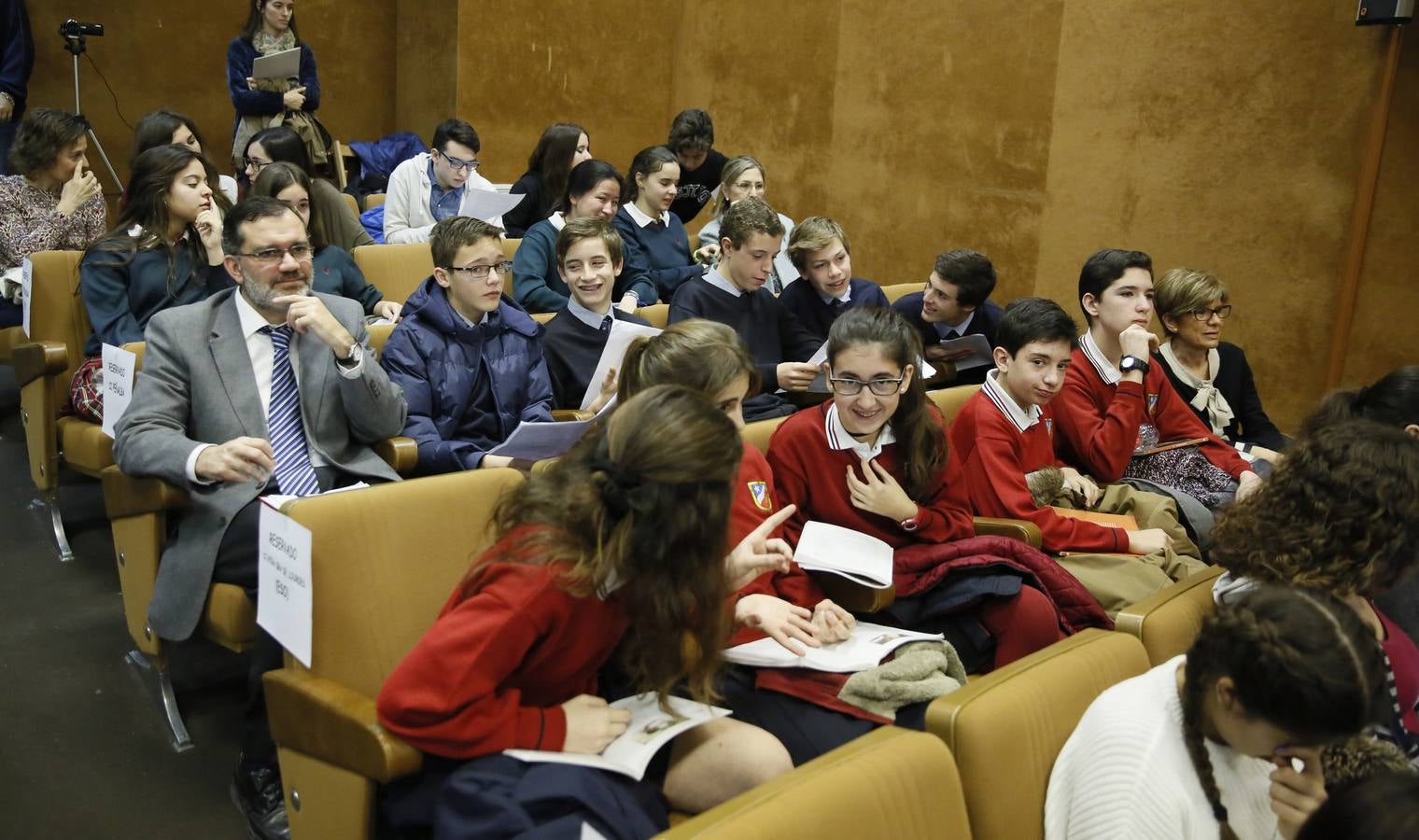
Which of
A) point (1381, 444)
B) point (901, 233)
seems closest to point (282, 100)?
point (901, 233)

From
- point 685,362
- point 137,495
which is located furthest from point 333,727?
point 137,495

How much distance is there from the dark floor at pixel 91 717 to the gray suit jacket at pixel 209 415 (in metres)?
0.34

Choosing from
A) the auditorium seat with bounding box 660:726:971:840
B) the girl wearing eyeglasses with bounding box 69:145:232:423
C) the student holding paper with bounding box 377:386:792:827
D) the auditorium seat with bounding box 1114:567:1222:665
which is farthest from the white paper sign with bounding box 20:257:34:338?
the auditorium seat with bounding box 1114:567:1222:665

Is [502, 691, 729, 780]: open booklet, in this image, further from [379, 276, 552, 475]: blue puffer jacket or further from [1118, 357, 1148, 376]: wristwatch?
[1118, 357, 1148, 376]: wristwatch

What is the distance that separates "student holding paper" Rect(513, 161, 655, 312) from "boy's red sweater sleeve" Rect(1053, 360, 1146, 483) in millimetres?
1494

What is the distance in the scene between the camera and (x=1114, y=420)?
10.0 feet

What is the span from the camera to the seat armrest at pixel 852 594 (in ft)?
7.08

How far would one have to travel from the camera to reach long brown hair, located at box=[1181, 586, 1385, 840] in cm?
127

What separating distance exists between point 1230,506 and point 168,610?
6.83 ft

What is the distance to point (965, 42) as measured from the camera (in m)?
5.68

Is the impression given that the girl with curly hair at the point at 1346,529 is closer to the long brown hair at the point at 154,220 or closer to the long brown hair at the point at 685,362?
the long brown hair at the point at 685,362

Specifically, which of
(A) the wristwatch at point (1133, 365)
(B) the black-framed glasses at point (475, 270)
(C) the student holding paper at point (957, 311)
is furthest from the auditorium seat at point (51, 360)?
(A) the wristwatch at point (1133, 365)

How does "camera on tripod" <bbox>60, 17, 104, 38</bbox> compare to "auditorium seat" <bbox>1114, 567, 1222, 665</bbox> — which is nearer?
"auditorium seat" <bbox>1114, 567, 1222, 665</bbox>

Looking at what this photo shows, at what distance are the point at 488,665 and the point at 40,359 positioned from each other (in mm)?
2398
